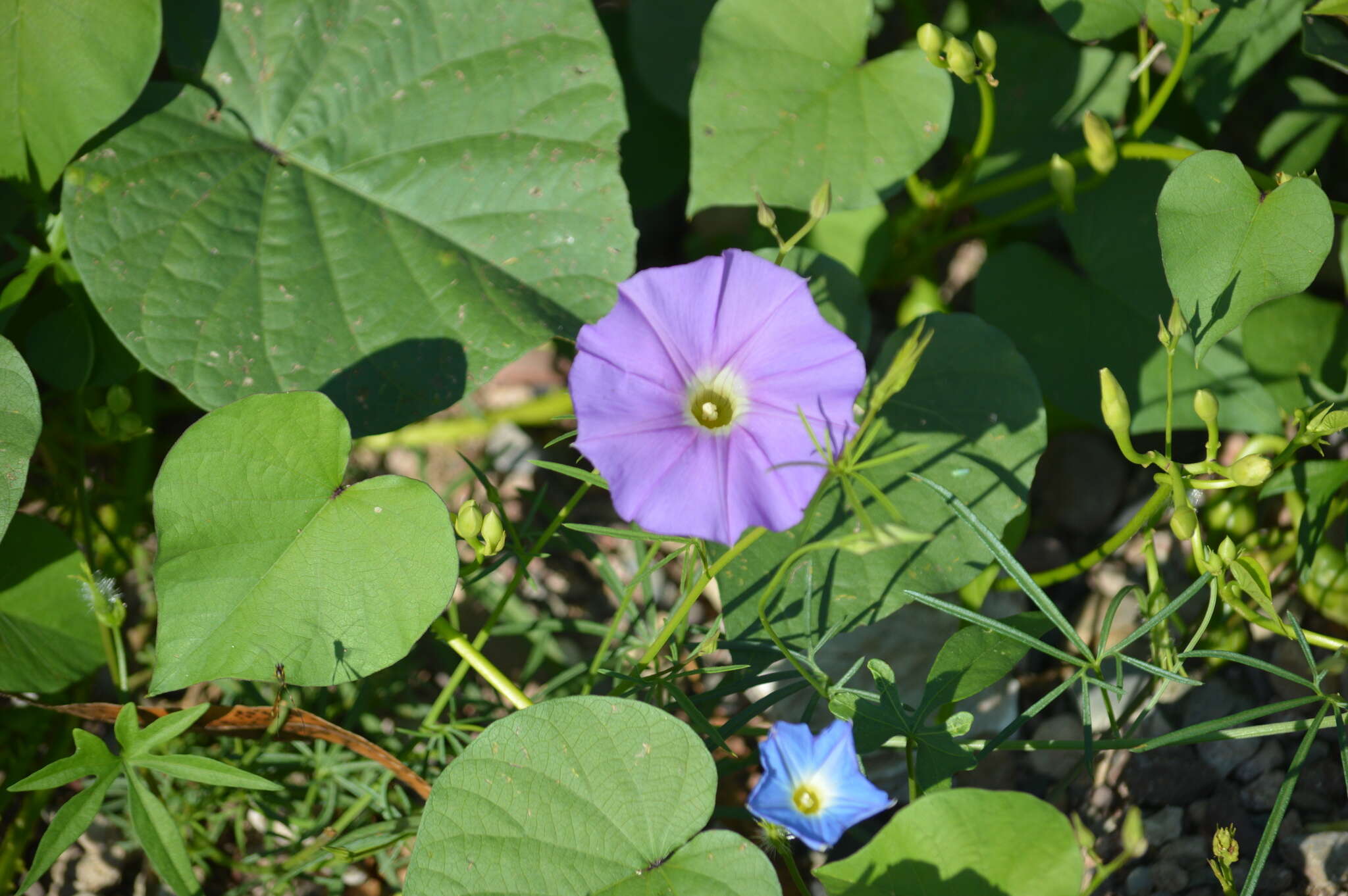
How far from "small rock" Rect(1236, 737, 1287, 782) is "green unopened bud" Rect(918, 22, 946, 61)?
1.50 meters

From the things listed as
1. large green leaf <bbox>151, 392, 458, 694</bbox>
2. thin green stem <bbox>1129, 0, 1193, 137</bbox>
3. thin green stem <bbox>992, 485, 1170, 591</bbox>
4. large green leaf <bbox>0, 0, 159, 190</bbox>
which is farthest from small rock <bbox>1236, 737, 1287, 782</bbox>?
large green leaf <bbox>0, 0, 159, 190</bbox>

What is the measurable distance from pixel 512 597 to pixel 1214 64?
6.70ft

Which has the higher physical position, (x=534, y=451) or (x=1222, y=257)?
(x=1222, y=257)

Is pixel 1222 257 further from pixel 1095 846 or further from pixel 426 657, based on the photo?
pixel 426 657

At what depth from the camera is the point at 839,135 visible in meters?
2.12

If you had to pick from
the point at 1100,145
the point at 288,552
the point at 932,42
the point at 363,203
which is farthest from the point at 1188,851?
the point at 363,203

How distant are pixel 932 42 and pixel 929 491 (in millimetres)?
842

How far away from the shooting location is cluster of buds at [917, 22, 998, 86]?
1.93 m

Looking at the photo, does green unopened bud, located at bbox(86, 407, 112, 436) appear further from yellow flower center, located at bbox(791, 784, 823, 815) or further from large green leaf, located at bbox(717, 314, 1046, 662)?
yellow flower center, located at bbox(791, 784, 823, 815)

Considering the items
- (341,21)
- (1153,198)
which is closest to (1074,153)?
(1153,198)

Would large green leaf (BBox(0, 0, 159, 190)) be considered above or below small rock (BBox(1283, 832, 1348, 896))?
above

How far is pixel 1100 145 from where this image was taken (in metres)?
2.08

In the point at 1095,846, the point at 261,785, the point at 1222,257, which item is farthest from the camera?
the point at 1095,846

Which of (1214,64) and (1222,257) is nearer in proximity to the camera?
(1222,257)
